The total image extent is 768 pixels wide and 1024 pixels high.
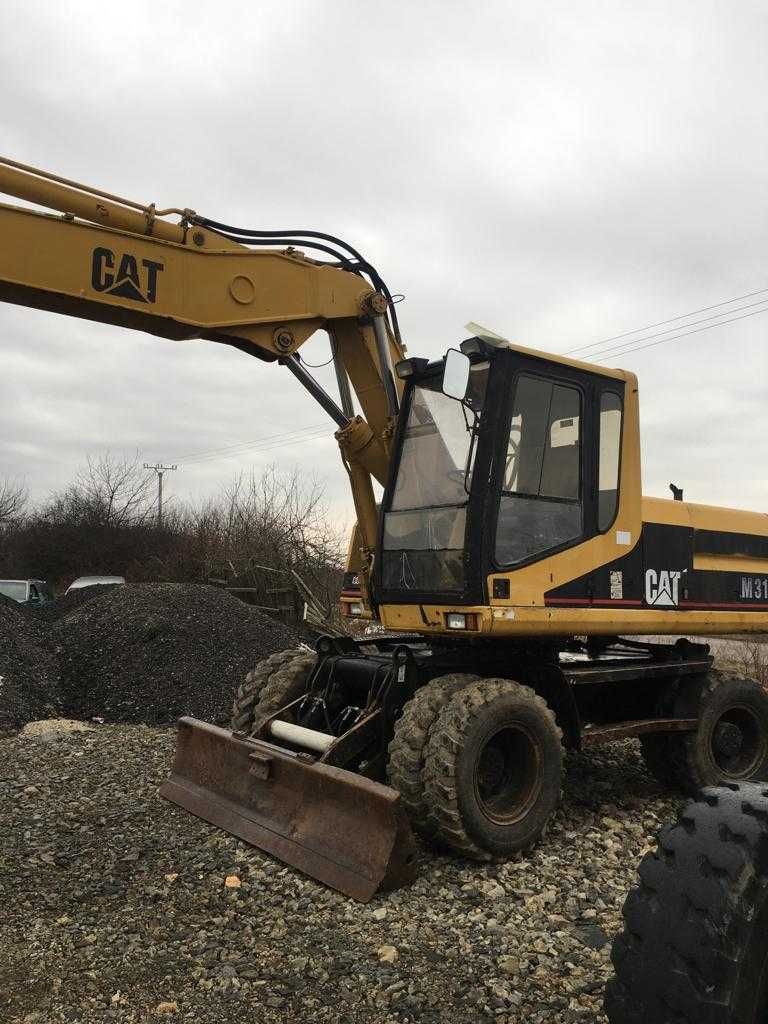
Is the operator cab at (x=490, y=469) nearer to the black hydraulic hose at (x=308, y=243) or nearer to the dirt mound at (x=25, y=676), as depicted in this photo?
the black hydraulic hose at (x=308, y=243)

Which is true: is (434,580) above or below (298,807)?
above

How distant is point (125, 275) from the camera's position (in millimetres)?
5082

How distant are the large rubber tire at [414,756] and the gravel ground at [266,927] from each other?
290 millimetres

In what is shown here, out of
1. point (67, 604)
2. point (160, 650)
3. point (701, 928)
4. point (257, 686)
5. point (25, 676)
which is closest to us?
point (701, 928)

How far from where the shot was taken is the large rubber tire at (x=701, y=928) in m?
2.07

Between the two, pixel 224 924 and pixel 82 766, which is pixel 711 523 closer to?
pixel 224 924

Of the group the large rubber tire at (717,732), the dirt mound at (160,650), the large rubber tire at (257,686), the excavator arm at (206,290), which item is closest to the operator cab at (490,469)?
the excavator arm at (206,290)

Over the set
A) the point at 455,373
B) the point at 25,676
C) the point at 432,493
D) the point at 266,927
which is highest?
the point at 455,373

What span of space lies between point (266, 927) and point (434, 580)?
7.08ft

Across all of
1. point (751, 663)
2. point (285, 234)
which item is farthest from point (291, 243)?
point (751, 663)

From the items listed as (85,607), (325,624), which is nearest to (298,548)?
(325,624)

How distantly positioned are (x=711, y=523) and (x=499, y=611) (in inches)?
95.1

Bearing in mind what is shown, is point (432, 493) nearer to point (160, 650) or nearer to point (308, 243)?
point (308, 243)

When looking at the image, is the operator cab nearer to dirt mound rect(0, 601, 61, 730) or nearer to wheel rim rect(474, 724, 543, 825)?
wheel rim rect(474, 724, 543, 825)
